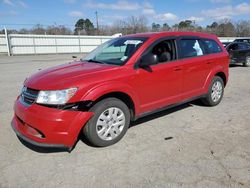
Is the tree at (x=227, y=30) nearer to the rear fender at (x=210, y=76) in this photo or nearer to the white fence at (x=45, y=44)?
the white fence at (x=45, y=44)

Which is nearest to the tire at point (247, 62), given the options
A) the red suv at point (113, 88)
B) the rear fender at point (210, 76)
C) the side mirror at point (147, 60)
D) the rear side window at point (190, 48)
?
the rear fender at point (210, 76)

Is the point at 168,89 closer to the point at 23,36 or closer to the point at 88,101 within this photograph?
the point at 88,101

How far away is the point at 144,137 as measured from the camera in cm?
416

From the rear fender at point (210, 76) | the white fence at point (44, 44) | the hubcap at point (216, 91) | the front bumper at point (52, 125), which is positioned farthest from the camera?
the white fence at point (44, 44)

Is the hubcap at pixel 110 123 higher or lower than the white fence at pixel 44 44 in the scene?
lower

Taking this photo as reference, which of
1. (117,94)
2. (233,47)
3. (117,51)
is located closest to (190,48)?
(117,51)

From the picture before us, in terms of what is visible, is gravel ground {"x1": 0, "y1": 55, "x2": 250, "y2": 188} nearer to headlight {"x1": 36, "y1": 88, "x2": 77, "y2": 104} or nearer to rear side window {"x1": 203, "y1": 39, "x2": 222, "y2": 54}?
headlight {"x1": 36, "y1": 88, "x2": 77, "y2": 104}

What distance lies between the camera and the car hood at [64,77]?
341cm

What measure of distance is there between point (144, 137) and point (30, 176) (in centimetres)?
191

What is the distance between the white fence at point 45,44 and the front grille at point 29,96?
2966cm

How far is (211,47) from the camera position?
572cm

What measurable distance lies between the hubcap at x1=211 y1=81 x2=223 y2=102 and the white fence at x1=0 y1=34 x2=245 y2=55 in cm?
2970

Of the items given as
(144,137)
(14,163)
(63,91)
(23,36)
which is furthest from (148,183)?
(23,36)

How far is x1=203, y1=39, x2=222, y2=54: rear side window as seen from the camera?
5.58 m
